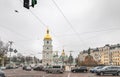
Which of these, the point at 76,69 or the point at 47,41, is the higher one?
the point at 47,41

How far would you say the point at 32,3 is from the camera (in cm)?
1463

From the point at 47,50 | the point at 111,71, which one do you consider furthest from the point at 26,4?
the point at 47,50

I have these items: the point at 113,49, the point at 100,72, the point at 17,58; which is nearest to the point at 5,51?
the point at 100,72

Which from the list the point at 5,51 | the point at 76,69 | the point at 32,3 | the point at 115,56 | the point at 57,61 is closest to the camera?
the point at 32,3

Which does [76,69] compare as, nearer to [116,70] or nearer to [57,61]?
[116,70]

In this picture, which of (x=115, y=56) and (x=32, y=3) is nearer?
(x=32, y=3)

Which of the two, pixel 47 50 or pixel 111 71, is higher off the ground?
pixel 47 50

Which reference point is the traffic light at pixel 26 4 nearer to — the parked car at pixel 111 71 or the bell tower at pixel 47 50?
the parked car at pixel 111 71

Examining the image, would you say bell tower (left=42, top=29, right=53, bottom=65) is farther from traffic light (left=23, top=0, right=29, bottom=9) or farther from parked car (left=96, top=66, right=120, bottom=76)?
traffic light (left=23, top=0, right=29, bottom=9)

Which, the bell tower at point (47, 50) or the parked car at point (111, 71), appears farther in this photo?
the bell tower at point (47, 50)

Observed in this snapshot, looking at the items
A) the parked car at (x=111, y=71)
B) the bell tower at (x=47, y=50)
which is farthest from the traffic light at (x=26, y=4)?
the bell tower at (x=47, y=50)

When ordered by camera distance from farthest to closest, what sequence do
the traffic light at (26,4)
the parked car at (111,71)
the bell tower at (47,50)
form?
the bell tower at (47,50), the parked car at (111,71), the traffic light at (26,4)

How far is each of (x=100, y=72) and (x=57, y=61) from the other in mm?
74415

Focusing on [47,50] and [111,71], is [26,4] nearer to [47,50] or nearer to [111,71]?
[111,71]
